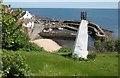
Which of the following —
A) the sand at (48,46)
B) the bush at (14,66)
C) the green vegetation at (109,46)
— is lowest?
the sand at (48,46)

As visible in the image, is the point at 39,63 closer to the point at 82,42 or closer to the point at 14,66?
the point at 82,42

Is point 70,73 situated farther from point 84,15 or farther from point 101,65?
point 84,15

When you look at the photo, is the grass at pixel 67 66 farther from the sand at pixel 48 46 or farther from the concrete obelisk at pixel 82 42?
the sand at pixel 48 46

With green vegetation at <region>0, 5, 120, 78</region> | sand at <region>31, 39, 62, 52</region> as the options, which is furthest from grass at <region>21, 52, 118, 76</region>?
sand at <region>31, 39, 62, 52</region>

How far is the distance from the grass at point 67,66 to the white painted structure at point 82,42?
3.57ft

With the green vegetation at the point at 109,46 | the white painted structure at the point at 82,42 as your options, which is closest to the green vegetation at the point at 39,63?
the white painted structure at the point at 82,42

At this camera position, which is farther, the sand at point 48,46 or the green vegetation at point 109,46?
the sand at point 48,46

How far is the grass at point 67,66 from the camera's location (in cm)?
2470

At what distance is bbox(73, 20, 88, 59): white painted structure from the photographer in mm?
29625

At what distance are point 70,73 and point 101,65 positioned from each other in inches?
131

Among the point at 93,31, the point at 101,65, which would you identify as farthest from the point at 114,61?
the point at 93,31

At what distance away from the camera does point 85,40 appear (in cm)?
3025

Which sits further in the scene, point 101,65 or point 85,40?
→ point 85,40

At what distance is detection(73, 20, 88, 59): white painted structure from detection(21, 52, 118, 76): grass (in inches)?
42.8
